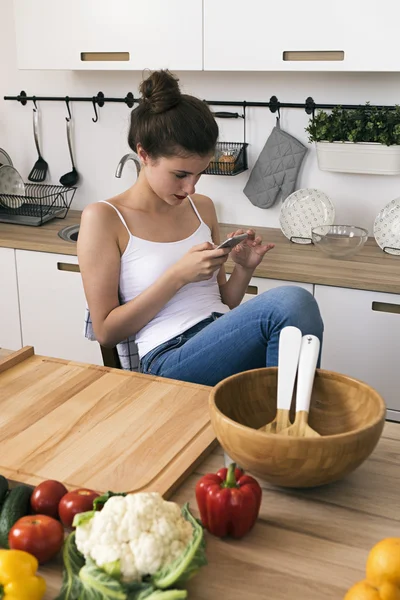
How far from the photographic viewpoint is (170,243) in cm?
207

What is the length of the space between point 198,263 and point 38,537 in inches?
39.6

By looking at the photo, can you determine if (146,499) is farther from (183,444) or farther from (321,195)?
(321,195)

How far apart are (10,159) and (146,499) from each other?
9.32 ft

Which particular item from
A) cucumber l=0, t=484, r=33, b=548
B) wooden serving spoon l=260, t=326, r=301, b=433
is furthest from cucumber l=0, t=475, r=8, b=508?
wooden serving spoon l=260, t=326, r=301, b=433

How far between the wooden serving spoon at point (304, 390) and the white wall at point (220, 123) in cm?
177

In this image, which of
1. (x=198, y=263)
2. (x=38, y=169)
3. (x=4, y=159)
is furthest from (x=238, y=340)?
(x=4, y=159)

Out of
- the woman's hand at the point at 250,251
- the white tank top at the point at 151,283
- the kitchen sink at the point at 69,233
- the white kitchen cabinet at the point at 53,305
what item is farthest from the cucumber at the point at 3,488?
the kitchen sink at the point at 69,233

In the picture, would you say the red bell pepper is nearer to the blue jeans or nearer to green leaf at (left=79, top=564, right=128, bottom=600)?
green leaf at (left=79, top=564, right=128, bottom=600)
